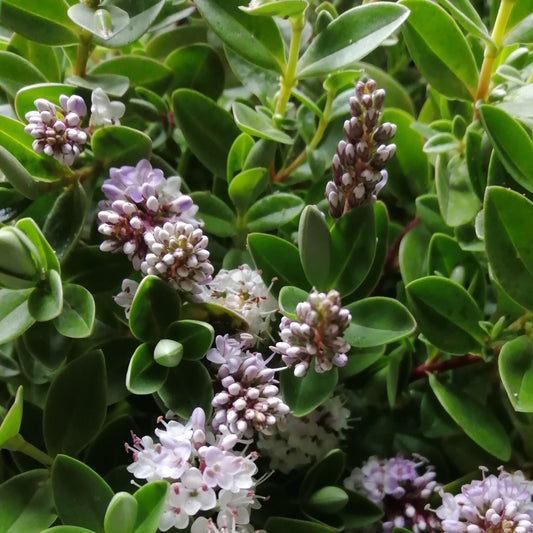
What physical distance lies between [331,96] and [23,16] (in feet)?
1.42

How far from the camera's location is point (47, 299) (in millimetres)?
835

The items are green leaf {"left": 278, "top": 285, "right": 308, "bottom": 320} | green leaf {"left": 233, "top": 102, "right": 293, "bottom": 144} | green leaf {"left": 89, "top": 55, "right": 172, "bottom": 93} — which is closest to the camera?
green leaf {"left": 278, "top": 285, "right": 308, "bottom": 320}

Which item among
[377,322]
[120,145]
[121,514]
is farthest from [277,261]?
[121,514]

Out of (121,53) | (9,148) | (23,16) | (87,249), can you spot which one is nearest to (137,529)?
(87,249)

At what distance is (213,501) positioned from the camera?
0.78m

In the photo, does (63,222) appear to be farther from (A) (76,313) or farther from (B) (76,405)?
(B) (76,405)

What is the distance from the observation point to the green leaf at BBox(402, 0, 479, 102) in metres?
0.93

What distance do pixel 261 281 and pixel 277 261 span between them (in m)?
0.04

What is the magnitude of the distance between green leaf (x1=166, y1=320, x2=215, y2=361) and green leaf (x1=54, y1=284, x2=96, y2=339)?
9cm

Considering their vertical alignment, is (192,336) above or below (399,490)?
above

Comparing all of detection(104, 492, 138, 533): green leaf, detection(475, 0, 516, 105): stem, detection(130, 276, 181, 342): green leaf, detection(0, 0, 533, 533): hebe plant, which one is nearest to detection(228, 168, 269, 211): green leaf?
detection(0, 0, 533, 533): hebe plant

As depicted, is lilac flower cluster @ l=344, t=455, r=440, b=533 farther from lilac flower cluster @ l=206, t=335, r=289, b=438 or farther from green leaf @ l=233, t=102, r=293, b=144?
green leaf @ l=233, t=102, r=293, b=144

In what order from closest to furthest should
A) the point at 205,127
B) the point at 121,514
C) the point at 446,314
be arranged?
the point at 121,514
the point at 446,314
the point at 205,127

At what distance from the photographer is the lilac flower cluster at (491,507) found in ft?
2.79
